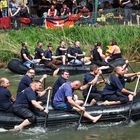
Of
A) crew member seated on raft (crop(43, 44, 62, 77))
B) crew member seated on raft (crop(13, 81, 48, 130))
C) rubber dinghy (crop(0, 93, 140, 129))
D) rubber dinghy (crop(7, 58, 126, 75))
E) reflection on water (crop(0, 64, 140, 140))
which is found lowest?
rubber dinghy (crop(7, 58, 126, 75))

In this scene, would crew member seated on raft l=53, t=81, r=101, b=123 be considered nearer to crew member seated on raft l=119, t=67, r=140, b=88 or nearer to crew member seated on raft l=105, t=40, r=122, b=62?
crew member seated on raft l=119, t=67, r=140, b=88

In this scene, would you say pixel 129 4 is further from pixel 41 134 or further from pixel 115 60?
pixel 41 134

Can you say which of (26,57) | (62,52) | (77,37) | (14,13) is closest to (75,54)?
(62,52)

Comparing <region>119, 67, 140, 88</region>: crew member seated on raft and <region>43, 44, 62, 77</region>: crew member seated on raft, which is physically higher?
<region>119, 67, 140, 88</region>: crew member seated on raft

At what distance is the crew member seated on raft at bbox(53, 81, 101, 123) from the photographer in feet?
47.1

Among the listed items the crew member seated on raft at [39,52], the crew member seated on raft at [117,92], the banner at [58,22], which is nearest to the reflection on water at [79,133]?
the crew member seated on raft at [117,92]

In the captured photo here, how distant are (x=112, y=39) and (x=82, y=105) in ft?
36.8

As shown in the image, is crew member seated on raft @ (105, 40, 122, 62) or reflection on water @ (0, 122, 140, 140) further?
crew member seated on raft @ (105, 40, 122, 62)

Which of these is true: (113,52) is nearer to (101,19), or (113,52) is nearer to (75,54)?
(75,54)

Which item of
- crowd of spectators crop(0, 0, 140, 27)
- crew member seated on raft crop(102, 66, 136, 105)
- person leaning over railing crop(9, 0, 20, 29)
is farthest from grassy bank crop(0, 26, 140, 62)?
crew member seated on raft crop(102, 66, 136, 105)

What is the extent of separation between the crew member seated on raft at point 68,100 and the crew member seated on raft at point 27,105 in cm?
59

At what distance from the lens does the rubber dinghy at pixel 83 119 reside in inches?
563

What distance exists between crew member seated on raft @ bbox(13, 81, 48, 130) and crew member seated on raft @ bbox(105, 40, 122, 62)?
10.1 m

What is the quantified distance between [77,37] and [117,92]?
41.2ft
